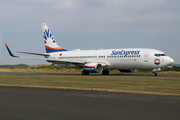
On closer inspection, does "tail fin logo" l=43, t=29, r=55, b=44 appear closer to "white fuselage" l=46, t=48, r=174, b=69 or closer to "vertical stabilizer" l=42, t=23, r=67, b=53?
"vertical stabilizer" l=42, t=23, r=67, b=53

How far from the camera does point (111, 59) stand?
126ft

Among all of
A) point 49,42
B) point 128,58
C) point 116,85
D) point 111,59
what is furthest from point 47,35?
point 116,85

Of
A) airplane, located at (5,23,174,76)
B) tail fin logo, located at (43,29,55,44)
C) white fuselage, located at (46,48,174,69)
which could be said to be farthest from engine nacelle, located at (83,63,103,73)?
tail fin logo, located at (43,29,55,44)

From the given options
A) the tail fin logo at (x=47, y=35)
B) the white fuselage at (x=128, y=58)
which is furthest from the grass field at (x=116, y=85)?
the tail fin logo at (x=47, y=35)

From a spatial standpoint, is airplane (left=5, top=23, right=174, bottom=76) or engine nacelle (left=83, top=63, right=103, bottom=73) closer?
airplane (left=5, top=23, right=174, bottom=76)

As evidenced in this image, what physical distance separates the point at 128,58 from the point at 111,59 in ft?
10.6

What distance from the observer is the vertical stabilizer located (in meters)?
48.9

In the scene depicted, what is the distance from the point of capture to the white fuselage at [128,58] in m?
33.7

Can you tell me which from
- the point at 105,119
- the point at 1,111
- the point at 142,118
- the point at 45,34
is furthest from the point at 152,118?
the point at 45,34

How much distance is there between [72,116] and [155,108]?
3.11 metres

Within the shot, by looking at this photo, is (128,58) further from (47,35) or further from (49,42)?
(47,35)

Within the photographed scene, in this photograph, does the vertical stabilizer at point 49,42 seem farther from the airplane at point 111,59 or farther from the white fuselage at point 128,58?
the white fuselage at point 128,58

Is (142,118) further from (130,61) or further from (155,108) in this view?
(130,61)

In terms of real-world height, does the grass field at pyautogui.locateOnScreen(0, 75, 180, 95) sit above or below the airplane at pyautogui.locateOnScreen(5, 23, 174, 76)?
below
